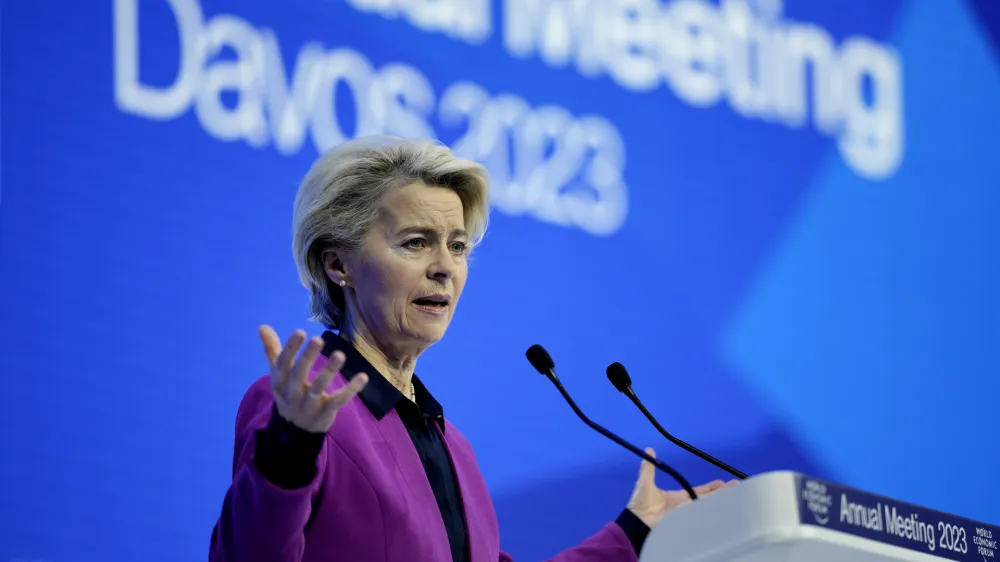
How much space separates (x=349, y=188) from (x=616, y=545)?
762 millimetres

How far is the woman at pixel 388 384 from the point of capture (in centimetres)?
192

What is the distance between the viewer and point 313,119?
3156 mm

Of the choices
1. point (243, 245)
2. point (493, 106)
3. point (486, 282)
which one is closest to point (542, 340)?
point (486, 282)

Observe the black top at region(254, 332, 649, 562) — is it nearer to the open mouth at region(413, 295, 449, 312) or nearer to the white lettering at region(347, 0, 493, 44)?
the open mouth at region(413, 295, 449, 312)

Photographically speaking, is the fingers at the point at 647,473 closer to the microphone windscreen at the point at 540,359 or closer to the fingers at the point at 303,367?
the microphone windscreen at the point at 540,359

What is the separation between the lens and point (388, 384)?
2.18 metres

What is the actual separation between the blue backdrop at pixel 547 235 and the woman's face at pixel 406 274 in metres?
0.73

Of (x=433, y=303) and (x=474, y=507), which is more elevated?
(x=433, y=303)

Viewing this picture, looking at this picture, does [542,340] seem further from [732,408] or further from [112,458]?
[112,458]

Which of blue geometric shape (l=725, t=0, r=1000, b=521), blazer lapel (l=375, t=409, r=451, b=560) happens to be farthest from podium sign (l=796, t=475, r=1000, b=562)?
blue geometric shape (l=725, t=0, r=1000, b=521)

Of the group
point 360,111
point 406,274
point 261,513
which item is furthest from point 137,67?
point 261,513

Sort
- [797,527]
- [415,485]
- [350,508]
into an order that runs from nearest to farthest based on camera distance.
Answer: [797,527]
[350,508]
[415,485]

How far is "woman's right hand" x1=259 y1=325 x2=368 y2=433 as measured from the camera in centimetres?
159

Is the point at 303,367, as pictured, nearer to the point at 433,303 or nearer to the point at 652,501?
the point at 433,303
